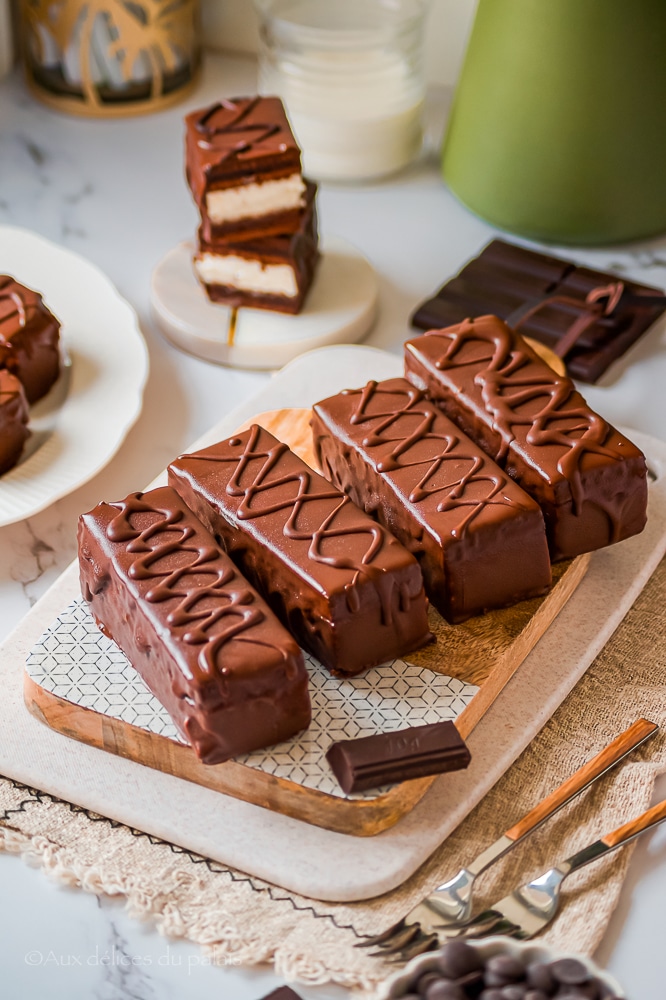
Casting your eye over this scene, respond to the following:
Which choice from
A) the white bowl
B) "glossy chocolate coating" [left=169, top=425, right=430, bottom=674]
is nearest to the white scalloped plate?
"glossy chocolate coating" [left=169, top=425, right=430, bottom=674]

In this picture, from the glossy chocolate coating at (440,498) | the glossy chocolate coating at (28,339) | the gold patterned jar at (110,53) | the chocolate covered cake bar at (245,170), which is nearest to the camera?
the glossy chocolate coating at (440,498)

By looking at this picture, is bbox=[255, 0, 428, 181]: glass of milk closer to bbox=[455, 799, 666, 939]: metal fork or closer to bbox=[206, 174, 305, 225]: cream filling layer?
bbox=[206, 174, 305, 225]: cream filling layer

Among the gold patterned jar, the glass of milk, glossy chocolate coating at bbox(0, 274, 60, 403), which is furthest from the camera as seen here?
the gold patterned jar

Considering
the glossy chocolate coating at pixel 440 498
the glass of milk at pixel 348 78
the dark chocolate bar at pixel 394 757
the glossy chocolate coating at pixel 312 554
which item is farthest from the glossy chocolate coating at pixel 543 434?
the glass of milk at pixel 348 78

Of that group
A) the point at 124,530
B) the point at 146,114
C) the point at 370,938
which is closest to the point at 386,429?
the point at 124,530

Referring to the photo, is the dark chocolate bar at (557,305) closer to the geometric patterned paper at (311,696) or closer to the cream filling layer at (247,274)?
the cream filling layer at (247,274)

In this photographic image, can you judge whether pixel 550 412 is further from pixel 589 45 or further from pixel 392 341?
pixel 589 45
